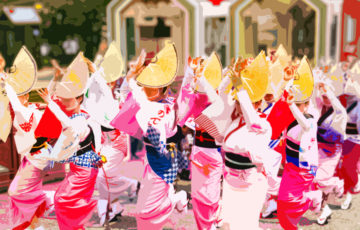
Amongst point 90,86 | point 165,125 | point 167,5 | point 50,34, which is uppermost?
point 167,5

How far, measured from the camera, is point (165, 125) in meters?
3.10

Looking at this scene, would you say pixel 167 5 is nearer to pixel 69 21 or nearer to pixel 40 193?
pixel 69 21

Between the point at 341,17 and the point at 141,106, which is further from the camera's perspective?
the point at 341,17

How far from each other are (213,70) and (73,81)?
3.63ft

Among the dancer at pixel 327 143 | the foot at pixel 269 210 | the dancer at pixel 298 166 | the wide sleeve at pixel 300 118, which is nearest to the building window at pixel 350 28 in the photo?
the dancer at pixel 327 143

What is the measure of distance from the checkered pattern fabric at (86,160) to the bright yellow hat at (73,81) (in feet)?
1.47

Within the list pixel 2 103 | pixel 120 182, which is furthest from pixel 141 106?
pixel 120 182

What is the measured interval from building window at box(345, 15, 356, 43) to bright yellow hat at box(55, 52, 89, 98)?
4036mm

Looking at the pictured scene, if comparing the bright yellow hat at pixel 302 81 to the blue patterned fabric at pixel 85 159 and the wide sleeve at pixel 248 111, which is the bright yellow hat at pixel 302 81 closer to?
the wide sleeve at pixel 248 111

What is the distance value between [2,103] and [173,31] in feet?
12.5

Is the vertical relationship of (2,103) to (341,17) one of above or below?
below

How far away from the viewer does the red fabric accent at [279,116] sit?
3.20 metres

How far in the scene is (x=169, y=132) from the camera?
3156 millimetres

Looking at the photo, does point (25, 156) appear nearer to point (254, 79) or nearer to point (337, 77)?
point (254, 79)
